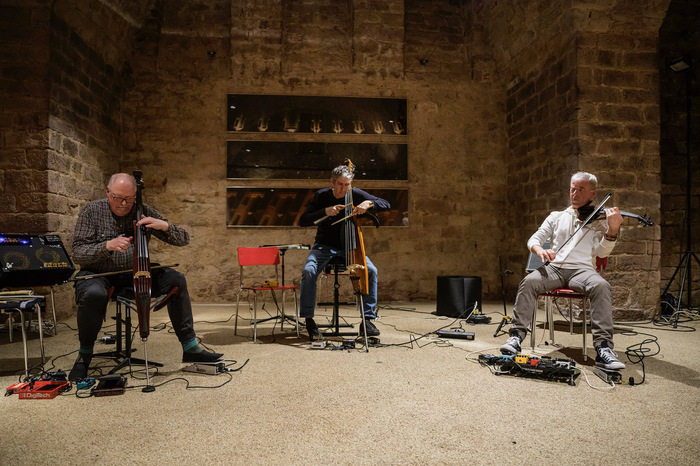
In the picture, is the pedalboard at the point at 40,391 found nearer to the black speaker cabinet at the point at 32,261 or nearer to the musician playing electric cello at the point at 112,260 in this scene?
the musician playing electric cello at the point at 112,260

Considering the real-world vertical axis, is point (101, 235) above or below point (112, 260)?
above

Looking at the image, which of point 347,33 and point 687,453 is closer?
point 687,453

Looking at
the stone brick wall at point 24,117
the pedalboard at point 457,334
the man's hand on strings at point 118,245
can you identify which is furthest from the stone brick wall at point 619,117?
the stone brick wall at point 24,117

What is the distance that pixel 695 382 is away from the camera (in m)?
2.69

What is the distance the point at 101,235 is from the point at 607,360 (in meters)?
3.36

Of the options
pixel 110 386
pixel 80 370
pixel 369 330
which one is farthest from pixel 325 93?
pixel 110 386

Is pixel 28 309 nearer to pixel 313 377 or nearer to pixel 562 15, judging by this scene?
pixel 313 377

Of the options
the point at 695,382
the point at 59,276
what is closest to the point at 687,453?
the point at 695,382

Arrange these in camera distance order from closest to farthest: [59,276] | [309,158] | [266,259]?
[59,276] < [266,259] < [309,158]

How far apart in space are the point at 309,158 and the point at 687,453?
5.60 m

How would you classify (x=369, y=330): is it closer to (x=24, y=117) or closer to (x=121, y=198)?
(x=121, y=198)

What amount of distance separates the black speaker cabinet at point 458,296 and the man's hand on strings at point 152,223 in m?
3.44

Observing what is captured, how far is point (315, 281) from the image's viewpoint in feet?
12.6

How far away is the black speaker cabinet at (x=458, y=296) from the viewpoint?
5.17 m
